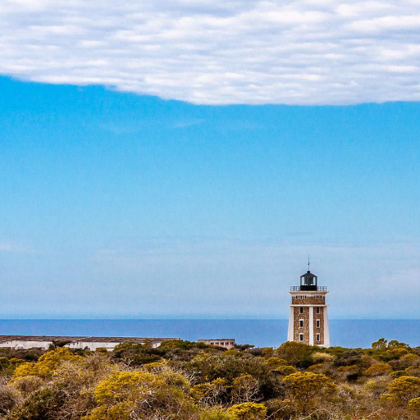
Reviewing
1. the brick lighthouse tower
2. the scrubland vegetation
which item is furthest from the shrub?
the brick lighthouse tower

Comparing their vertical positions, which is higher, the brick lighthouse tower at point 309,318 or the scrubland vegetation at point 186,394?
the brick lighthouse tower at point 309,318

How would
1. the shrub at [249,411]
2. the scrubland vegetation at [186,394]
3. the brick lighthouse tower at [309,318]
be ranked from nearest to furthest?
the scrubland vegetation at [186,394] < the shrub at [249,411] < the brick lighthouse tower at [309,318]

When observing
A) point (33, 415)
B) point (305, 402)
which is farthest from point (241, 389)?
point (33, 415)

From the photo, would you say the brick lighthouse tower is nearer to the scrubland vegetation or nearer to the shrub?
the scrubland vegetation

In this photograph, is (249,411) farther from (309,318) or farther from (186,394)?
(309,318)

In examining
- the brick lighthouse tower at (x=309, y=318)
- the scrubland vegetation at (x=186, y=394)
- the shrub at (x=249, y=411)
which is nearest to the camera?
the scrubland vegetation at (x=186, y=394)

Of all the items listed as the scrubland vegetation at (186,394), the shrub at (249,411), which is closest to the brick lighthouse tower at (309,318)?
the scrubland vegetation at (186,394)

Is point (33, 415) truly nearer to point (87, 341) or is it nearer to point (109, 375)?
point (109, 375)

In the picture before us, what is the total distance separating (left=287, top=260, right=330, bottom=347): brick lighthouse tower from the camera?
51.2 metres

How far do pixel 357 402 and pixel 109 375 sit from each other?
921 centimetres

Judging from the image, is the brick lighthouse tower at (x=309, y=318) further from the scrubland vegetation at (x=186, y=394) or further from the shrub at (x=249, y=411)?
the shrub at (x=249, y=411)

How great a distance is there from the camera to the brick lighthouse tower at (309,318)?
51219 millimetres

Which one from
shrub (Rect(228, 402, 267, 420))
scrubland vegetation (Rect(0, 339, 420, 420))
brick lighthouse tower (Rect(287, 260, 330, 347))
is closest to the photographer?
scrubland vegetation (Rect(0, 339, 420, 420))

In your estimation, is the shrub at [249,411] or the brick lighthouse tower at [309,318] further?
the brick lighthouse tower at [309,318]
